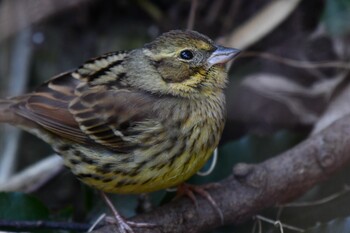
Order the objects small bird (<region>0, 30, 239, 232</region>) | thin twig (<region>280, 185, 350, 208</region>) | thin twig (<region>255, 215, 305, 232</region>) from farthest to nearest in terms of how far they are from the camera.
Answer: thin twig (<region>280, 185, 350, 208</region>) < thin twig (<region>255, 215, 305, 232</region>) < small bird (<region>0, 30, 239, 232</region>)

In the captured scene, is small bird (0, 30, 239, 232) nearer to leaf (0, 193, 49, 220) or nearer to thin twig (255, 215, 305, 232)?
leaf (0, 193, 49, 220)

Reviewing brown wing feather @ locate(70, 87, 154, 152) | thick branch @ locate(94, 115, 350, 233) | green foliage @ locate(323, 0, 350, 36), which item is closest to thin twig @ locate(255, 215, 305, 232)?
thick branch @ locate(94, 115, 350, 233)

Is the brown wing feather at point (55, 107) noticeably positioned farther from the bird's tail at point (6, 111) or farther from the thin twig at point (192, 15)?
the thin twig at point (192, 15)

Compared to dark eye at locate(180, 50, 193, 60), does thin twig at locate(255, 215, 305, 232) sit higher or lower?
lower

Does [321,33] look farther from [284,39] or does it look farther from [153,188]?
[153,188]

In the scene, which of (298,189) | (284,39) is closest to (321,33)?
(284,39)

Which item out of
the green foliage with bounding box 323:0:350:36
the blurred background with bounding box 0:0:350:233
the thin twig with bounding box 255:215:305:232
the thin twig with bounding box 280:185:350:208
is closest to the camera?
the thin twig with bounding box 255:215:305:232

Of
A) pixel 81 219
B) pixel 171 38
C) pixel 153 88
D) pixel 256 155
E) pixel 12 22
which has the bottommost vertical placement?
pixel 81 219
